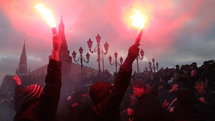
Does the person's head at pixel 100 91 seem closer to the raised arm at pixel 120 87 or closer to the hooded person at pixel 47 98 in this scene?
the raised arm at pixel 120 87

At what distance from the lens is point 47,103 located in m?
1.63

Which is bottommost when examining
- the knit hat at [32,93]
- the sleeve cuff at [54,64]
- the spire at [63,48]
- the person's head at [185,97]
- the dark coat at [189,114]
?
the dark coat at [189,114]

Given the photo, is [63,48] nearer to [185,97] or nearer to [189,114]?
[185,97]

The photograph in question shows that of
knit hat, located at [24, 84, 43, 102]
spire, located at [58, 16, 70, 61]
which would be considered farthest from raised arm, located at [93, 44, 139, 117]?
spire, located at [58, 16, 70, 61]

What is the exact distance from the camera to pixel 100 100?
183 cm

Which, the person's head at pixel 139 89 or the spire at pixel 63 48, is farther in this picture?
the spire at pixel 63 48

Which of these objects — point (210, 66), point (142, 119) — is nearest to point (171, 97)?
point (142, 119)

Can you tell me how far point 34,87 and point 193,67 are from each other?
8.89 metres

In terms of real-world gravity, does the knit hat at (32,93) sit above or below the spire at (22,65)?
below

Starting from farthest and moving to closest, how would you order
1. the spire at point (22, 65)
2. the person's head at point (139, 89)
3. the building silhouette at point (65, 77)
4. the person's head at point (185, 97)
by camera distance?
the spire at point (22, 65)
the building silhouette at point (65, 77)
the person's head at point (139, 89)
the person's head at point (185, 97)

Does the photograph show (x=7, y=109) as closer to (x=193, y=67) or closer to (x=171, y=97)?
(x=171, y=97)

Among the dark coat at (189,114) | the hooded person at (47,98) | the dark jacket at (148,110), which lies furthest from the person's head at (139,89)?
the hooded person at (47,98)

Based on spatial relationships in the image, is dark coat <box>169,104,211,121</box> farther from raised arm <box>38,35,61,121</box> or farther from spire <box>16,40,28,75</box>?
spire <box>16,40,28,75</box>

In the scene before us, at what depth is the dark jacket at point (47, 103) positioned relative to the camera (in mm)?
1634
